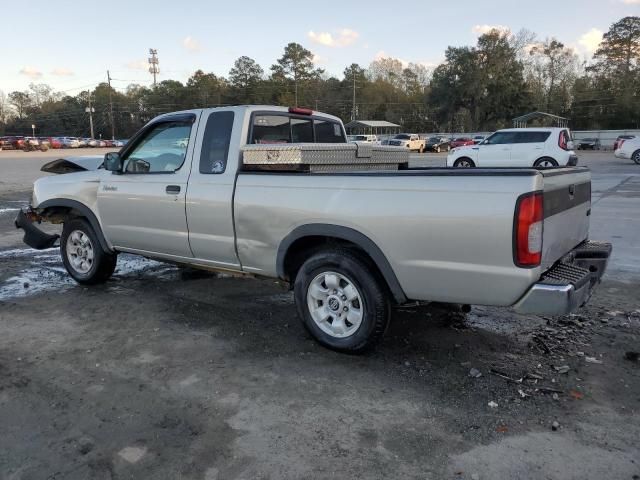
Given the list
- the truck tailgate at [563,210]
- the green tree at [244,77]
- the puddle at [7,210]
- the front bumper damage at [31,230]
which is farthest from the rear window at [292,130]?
the green tree at [244,77]

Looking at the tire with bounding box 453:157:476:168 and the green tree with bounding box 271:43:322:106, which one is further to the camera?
the green tree with bounding box 271:43:322:106

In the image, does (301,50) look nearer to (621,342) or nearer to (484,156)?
(484,156)

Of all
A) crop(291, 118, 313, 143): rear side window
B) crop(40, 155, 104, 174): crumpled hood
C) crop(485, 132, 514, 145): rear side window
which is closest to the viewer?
crop(291, 118, 313, 143): rear side window

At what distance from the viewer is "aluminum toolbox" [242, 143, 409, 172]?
4.25 m

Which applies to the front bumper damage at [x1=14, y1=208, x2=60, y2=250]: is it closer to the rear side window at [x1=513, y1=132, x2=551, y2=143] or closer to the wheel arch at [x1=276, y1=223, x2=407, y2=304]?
the wheel arch at [x1=276, y1=223, x2=407, y2=304]

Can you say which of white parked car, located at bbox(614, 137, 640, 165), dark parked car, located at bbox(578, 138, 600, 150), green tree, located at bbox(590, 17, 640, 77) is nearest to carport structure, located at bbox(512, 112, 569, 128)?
dark parked car, located at bbox(578, 138, 600, 150)

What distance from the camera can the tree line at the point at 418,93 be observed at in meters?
73.9

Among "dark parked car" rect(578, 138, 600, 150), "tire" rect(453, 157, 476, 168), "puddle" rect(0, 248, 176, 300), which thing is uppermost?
"dark parked car" rect(578, 138, 600, 150)

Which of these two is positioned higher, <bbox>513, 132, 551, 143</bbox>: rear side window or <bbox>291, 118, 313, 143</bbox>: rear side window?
<bbox>513, 132, 551, 143</bbox>: rear side window

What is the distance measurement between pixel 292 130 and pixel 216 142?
920 millimetres

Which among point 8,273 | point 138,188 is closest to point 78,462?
point 138,188

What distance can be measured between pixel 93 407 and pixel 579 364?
11.3ft

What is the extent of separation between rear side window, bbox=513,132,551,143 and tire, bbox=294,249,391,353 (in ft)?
56.3

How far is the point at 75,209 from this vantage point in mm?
6086
